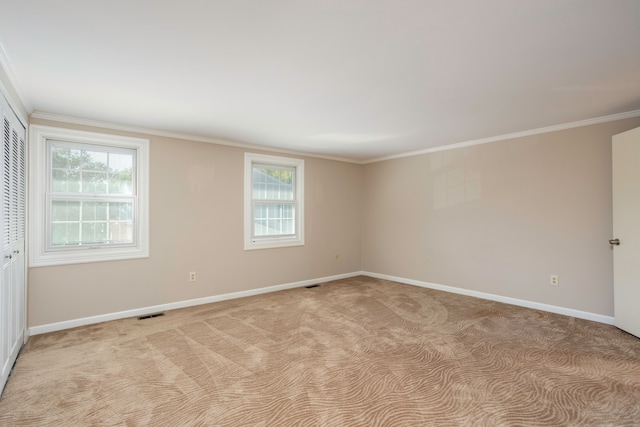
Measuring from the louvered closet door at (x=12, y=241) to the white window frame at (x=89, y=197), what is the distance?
21cm

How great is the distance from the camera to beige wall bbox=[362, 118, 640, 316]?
3586 mm

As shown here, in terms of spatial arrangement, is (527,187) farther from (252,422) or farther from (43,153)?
(43,153)

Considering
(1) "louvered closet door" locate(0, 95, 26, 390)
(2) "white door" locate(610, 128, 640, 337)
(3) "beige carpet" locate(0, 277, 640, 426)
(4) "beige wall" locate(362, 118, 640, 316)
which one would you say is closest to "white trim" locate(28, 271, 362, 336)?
(3) "beige carpet" locate(0, 277, 640, 426)

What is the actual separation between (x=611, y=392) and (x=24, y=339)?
15.9 ft

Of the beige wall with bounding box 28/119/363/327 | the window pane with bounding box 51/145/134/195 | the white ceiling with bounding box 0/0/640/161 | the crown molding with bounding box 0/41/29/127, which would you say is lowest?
the beige wall with bounding box 28/119/363/327

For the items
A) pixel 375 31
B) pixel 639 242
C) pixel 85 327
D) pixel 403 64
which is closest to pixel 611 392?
pixel 639 242

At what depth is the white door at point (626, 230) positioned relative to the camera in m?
3.05

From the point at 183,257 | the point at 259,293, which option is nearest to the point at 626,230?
the point at 259,293

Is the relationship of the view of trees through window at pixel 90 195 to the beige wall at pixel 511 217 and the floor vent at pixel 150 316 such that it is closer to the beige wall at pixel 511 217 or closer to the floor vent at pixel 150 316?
the floor vent at pixel 150 316

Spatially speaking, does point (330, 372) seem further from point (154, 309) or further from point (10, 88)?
point (10, 88)

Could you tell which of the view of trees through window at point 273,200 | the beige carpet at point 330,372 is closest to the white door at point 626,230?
the beige carpet at point 330,372

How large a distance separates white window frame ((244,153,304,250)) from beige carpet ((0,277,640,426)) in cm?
130

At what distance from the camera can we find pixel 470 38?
1912 mm

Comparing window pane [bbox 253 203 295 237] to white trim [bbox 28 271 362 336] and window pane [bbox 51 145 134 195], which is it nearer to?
white trim [bbox 28 271 362 336]
